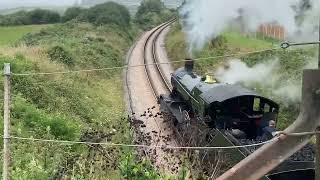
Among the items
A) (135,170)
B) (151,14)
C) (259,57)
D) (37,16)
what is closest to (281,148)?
(135,170)

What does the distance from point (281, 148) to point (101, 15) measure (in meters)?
48.3

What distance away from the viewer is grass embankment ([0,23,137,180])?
27.7 ft

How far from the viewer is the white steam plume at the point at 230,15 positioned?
15.8 meters

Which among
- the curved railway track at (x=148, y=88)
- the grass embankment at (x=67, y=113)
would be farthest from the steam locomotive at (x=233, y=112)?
the grass embankment at (x=67, y=113)

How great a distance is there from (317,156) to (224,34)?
30847mm

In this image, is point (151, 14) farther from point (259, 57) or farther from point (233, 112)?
point (233, 112)

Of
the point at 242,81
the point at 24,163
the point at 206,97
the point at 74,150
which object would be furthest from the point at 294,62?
the point at 24,163

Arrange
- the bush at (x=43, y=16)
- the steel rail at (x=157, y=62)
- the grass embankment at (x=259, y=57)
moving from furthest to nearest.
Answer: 1. the bush at (x=43, y=16)
2. the steel rail at (x=157, y=62)
3. the grass embankment at (x=259, y=57)

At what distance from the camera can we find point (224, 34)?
34.7 meters

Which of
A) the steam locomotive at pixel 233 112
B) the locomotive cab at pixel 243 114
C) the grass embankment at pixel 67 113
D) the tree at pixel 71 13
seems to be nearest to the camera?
the grass embankment at pixel 67 113

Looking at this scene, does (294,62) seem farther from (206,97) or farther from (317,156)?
(317,156)

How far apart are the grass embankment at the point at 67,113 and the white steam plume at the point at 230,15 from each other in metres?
5.30

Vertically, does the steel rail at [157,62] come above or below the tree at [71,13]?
below

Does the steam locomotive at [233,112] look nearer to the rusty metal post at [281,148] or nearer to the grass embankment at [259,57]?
the grass embankment at [259,57]
